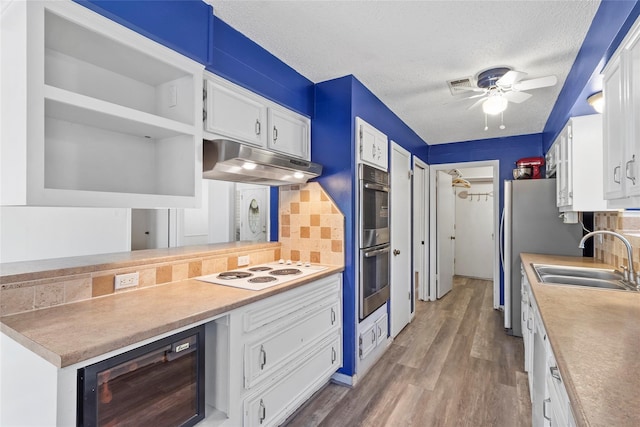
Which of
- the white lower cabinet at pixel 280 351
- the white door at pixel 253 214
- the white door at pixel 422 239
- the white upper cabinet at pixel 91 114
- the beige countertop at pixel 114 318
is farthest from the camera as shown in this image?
the white door at pixel 422 239

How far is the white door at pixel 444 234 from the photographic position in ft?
15.8

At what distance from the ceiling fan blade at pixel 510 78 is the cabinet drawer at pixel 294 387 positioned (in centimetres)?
221

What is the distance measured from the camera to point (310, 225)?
258 centimetres

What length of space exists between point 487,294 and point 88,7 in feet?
18.8

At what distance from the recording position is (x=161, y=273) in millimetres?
1771

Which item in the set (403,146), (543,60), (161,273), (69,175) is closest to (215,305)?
(161,273)

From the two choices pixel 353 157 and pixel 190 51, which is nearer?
pixel 190 51

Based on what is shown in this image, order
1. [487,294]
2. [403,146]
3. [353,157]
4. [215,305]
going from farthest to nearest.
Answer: [487,294], [403,146], [353,157], [215,305]

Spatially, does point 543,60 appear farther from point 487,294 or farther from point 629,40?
point 487,294

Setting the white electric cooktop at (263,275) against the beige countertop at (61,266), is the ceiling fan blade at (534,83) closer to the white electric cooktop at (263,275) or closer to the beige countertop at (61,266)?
the white electric cooktop at (263,275)

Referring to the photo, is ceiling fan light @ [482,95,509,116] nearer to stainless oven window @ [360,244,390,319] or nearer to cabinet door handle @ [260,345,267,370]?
stainless oven window @ [360,244,390,319]

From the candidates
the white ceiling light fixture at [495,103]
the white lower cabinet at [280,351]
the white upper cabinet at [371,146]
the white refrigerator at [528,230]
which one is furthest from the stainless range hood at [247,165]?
the white refrigerator at [528,230]

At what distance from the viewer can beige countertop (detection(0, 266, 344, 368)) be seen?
97 cm

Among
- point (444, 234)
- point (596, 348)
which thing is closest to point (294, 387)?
point (596, 348)
